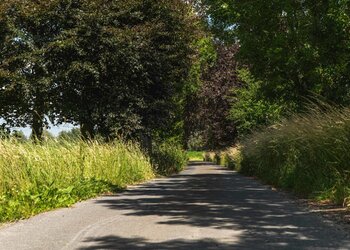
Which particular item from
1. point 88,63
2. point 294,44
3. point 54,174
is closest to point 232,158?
point 88,63

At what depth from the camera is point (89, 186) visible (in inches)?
478

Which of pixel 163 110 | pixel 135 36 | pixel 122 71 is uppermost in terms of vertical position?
pixel 135 36

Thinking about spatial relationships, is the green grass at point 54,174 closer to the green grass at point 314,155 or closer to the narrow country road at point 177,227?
the narrow country road at point 177,227

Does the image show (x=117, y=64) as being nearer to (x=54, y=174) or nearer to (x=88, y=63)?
(x=88, y=63)

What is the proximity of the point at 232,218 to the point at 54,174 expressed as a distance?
5.39 m

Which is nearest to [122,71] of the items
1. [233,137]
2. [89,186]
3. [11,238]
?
[89,186]

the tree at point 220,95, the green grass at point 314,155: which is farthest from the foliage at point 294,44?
the tree at point 220,95

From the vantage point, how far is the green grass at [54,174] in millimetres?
9297

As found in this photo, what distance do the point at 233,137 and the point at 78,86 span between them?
24804mm

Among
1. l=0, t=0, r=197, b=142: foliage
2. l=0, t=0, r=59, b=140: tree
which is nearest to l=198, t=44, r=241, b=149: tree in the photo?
l=0, t=0, r=197, b=142: foliage

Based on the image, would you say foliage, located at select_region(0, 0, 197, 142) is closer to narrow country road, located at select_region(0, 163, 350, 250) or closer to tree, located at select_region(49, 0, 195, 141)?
tree, located at select_region(49, 0, 195, 141)

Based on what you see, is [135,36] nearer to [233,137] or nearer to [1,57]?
[1,57]

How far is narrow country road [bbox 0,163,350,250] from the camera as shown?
20.5ft

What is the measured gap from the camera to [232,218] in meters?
8.10
